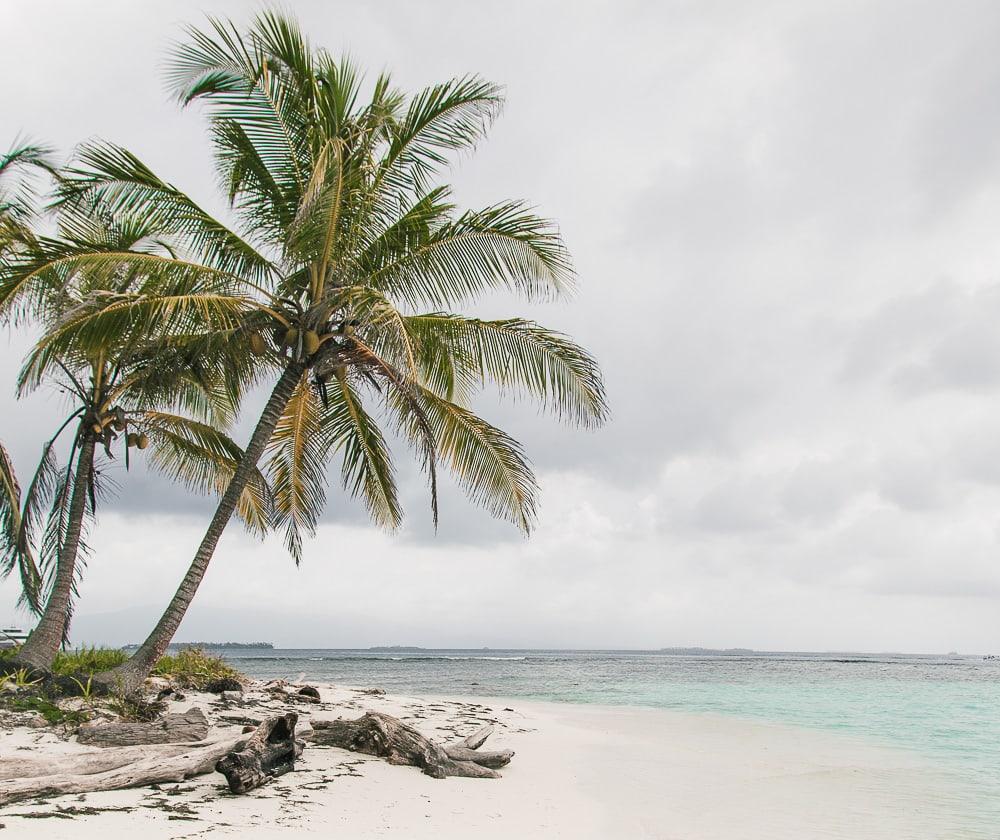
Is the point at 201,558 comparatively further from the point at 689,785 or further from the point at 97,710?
the point at 689,785

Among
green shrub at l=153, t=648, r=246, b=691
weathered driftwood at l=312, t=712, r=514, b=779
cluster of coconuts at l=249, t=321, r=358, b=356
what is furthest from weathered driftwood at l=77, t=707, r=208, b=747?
green shrub at l=153, t=648, r=246, b=691

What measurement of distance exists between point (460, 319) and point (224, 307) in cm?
284

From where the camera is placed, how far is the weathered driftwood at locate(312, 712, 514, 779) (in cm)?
640

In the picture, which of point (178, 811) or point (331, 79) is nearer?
point (178, 811)

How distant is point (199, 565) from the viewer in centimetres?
852

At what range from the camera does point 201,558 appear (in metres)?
8.54

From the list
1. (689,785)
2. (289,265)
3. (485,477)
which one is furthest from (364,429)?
(689,785)

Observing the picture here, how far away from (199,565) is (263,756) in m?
3.60

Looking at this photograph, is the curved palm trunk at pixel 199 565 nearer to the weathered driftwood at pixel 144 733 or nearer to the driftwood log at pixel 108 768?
the weathered driftwood at pixel 144 733

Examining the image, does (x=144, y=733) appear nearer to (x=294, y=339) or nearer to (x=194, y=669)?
(x=294, y=339)

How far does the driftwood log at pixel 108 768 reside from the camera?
4.57 metres

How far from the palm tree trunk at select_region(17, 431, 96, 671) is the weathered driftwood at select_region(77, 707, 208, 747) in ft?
11.7

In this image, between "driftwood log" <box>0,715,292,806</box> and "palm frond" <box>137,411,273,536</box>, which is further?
"palm frond" <box>137,411,273,536</box>

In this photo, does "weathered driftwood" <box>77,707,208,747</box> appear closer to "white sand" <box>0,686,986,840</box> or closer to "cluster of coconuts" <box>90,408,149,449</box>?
"white sand" <box>0,686,986,840</box>
